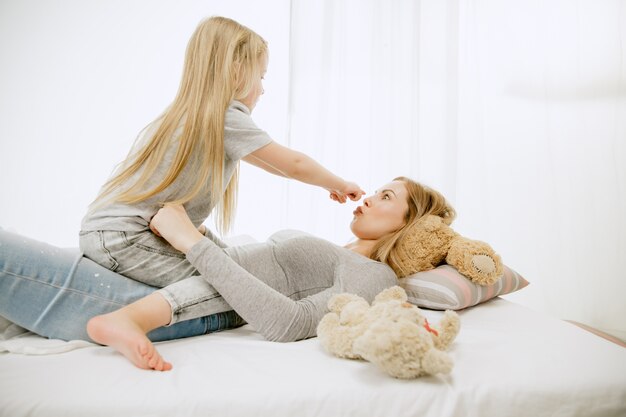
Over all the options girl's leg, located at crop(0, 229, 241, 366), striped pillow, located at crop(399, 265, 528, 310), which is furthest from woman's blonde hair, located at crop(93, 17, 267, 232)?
striped pillow, located at crop(399, 265, 528, 310)

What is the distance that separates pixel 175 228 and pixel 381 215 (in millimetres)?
630

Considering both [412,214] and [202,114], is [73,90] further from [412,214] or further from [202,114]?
[412,214]

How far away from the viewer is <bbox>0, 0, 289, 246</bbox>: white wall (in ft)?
8.84

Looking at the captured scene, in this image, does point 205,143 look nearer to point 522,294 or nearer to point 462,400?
point 462,400

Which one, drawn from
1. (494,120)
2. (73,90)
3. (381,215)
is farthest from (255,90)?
(73,90)

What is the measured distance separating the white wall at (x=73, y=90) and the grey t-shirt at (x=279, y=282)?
5.85ft

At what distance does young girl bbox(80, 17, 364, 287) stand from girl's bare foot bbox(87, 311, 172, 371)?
0.24 meters

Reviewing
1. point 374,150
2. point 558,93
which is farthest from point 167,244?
point 558,93

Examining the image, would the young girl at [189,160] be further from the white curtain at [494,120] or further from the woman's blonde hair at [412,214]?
the white curtain at [494,120]

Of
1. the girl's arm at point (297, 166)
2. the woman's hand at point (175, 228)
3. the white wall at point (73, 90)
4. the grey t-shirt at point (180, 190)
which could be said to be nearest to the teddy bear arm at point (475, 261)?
the girl's arm at point (297, 166)

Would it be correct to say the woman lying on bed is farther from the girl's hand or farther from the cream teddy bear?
the girl's hand

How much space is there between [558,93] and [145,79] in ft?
7.06

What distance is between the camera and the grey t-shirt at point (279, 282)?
43.1 inches

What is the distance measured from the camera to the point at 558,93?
88.0 inches
